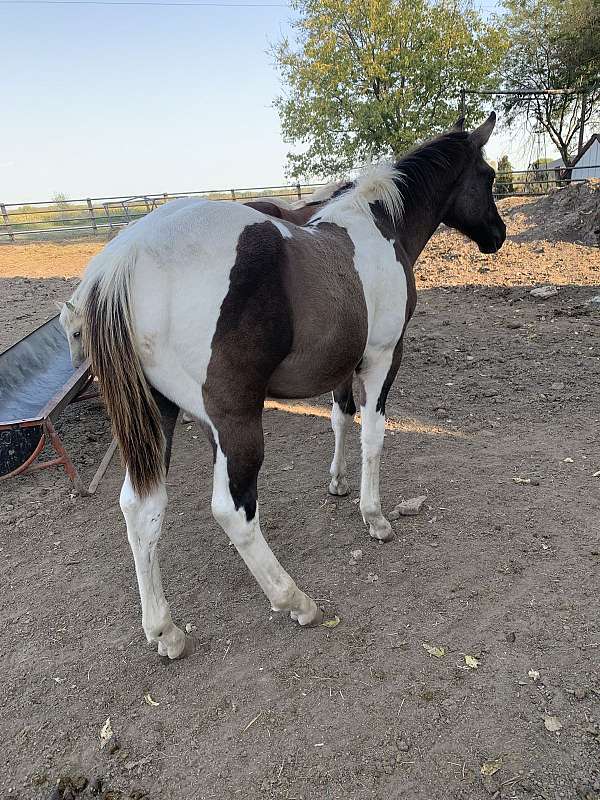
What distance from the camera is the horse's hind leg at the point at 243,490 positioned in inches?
79.5

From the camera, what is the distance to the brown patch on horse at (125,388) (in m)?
1.89

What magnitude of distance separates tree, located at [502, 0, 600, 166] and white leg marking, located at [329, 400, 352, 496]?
18.8 m

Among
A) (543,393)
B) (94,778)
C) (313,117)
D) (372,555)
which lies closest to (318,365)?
(372,555)

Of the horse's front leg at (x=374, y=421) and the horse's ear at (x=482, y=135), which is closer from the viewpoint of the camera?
the horse's front leg at (x=374, y=421)

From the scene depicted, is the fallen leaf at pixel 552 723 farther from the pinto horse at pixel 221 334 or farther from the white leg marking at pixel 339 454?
the white leg marking at pixel 339 454

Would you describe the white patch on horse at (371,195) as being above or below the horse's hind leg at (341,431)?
above

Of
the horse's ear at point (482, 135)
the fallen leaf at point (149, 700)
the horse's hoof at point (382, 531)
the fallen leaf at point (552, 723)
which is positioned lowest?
the horse's hoof at point (382, 531)

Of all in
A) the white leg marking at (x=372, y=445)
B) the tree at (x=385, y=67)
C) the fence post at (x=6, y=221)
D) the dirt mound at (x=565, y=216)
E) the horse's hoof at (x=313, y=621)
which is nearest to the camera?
the horse's hoof at (x=313, y=621)

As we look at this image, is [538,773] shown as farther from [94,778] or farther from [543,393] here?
[543,393]

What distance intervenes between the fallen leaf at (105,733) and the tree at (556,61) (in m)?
20.9

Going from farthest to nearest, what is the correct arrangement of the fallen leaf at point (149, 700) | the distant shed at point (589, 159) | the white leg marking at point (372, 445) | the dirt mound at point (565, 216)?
the distant shed at point (589, 159)
the dirt mound at point (565, 216)
the white leg marking at point (372, 445)
the fallen leaf at point (149, 700)

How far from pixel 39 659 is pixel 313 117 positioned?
16.3 m

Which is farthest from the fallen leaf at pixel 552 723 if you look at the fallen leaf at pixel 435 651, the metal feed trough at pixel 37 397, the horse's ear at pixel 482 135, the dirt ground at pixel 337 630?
the horse's ear at pixel 482 135

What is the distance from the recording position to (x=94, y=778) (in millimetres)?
1798
